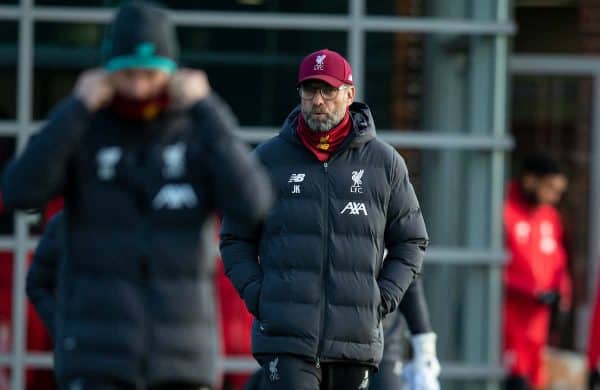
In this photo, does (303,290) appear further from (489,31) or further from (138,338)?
(489,31)

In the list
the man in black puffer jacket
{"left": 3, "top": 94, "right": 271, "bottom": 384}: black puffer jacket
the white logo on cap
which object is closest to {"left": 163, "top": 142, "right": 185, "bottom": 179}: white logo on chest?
{"left": 3, "top": 94, "right": 271, "bottom": 384}: black puffer jacket


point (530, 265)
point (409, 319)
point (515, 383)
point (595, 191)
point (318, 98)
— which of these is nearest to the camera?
point (318, 98)

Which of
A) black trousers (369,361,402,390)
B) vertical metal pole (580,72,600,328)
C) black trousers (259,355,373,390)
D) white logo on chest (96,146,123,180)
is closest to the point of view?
white logo on chest (96,146,123,180)

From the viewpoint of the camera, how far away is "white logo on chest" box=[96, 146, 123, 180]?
4891mm

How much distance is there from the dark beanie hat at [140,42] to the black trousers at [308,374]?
2.09 metres

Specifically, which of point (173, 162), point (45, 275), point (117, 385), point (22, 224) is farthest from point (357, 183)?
point (22, 224)

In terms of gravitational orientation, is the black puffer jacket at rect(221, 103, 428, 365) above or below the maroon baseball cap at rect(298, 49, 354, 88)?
below

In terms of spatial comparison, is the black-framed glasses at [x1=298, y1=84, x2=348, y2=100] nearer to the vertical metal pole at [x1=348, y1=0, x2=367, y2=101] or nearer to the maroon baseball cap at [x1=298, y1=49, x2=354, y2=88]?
the maroon baseball cap at [x1=298, y1=49, x2=354, y2=88]

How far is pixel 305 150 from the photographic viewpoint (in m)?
6.89

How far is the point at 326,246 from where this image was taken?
6.71 meters

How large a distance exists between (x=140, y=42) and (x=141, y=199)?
46 centimetres

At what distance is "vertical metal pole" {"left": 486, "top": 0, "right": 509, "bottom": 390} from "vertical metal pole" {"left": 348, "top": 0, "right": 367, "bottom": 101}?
2.84 ft

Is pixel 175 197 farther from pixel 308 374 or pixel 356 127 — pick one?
pixel 356 127

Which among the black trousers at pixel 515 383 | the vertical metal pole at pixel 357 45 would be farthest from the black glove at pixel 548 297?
the vertical metal pole at pixel 357 45
